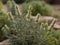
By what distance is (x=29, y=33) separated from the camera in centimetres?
460

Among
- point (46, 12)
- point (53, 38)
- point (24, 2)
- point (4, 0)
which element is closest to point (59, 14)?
point (46, 12)

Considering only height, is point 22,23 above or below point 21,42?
above

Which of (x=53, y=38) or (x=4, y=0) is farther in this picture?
(x=4, y=0)

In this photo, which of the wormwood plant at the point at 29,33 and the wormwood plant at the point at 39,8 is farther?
the wormwood plant at the point at 39,8

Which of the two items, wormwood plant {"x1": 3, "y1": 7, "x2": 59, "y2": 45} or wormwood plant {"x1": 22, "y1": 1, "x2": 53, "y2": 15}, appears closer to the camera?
wormwood plant {"x1": 3, "y1": 7, "x2": 59, "y2": 45}

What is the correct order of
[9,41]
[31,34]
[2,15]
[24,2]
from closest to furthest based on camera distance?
[31,34] < [9,41] < [2,15] < [24,2]

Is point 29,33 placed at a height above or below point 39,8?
above

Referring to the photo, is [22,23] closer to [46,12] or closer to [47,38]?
[47,38]

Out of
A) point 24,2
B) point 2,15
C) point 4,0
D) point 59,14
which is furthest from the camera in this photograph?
point 4,0

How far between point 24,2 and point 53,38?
3.82 meters

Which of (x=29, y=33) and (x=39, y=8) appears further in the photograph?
(x=39, y=8)

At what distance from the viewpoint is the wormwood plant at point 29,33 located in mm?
4562

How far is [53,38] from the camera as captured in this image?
4887 mm

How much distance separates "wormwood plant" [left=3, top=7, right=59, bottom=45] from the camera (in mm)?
4562
